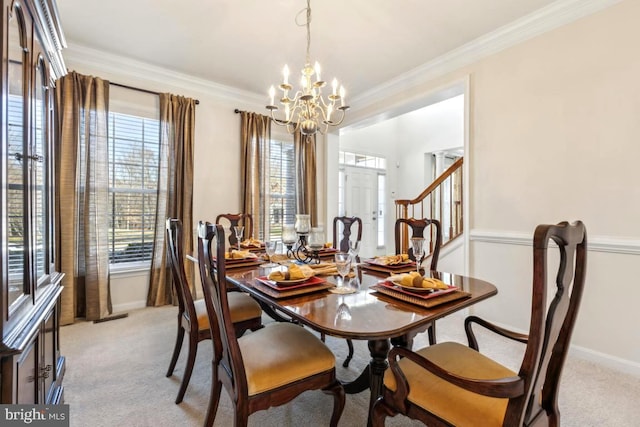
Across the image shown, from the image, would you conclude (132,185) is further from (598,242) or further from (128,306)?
(598,242)

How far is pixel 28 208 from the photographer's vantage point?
3.77 ft

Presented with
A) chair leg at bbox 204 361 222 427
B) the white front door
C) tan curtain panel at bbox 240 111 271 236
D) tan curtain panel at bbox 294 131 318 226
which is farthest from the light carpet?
the white front door

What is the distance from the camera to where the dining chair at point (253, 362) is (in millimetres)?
1170

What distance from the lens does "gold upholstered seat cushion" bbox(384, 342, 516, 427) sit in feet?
3.20

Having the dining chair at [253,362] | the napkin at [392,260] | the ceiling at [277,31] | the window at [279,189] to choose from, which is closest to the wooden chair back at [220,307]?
→ the dining chair at [253,362]

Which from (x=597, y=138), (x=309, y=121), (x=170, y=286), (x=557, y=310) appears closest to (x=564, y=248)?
(x=557, y=310)

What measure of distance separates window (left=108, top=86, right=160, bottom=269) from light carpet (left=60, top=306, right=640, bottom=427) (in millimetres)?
952

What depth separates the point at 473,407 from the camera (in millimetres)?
992

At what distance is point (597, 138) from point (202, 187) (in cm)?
380

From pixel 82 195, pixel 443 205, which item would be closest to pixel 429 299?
pixel 82 195

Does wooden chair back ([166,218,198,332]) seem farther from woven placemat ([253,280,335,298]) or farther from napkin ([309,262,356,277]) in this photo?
napkin ([309,262,356,277])

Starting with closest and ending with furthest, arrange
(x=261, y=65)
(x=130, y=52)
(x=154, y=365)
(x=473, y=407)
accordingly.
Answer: (x=473, y=407) → (x=154, y=365) → (x=130, y=52) → (x=261, y=65)

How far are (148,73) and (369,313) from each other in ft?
11.7

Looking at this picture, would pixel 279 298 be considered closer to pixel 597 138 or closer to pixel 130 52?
pixel 597 138
